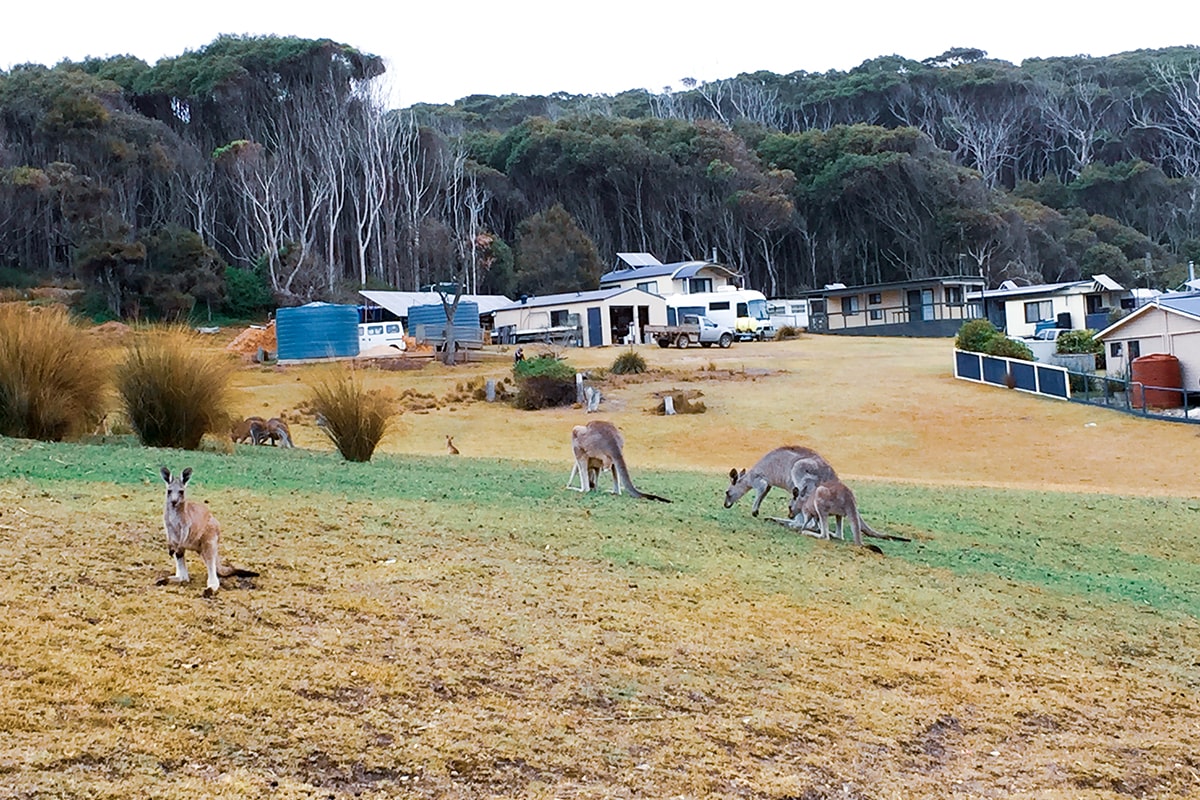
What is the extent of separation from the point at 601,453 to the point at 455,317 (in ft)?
148

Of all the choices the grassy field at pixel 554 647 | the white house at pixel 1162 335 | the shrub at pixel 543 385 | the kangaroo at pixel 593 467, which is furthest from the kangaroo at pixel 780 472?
the white house at pixel 1162 335

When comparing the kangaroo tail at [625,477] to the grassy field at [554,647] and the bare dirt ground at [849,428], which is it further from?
the bare dirt ground at [849,428]

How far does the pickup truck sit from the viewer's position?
55.5 m

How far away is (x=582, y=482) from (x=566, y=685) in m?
7.17

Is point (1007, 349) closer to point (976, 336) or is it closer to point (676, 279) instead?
point (976, 336)

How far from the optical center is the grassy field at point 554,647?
17.1 feet

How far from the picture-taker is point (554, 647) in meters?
6.89

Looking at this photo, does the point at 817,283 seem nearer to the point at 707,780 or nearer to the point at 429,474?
the point at 429,474

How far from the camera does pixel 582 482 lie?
13.5 m

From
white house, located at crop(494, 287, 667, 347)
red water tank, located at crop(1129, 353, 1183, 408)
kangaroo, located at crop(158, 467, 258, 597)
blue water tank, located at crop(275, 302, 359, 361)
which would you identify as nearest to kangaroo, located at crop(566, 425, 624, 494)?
kangaroo, located at crop(158, 467, 258, 597)

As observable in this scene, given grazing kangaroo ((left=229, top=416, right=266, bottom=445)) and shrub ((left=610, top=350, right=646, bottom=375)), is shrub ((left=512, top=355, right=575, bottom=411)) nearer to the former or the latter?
shrub ((left=610, top=350, right=646, bottom=375))

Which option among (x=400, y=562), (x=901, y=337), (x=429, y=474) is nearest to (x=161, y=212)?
(x=901, y=337)

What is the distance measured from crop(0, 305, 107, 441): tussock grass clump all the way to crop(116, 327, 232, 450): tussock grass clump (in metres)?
0.40

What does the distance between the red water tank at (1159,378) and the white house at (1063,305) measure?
993 inches
